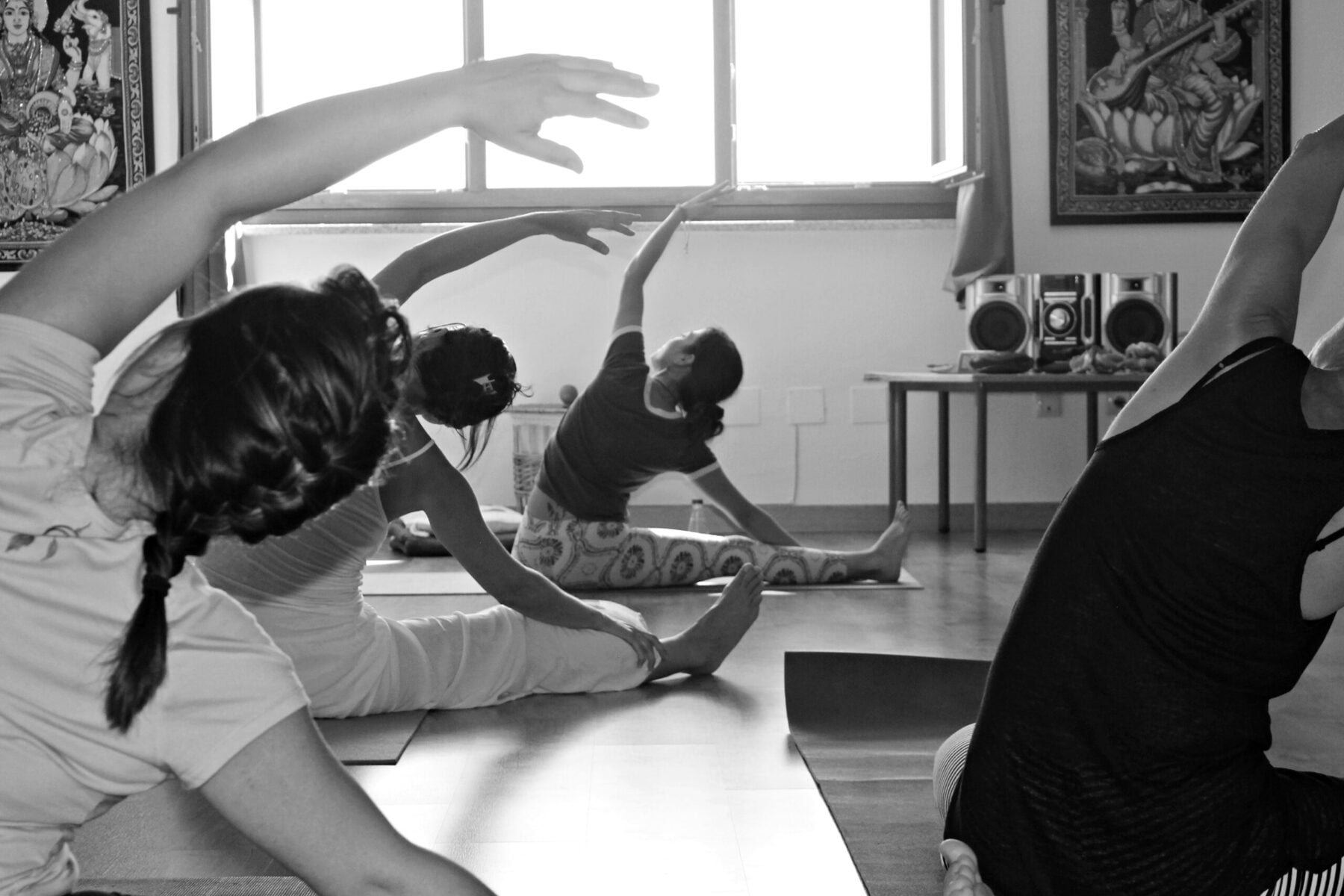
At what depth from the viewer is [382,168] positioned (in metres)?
5.90

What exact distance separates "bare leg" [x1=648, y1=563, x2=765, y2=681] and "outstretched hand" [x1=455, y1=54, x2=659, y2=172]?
200 cm

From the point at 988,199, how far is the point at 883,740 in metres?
3.59

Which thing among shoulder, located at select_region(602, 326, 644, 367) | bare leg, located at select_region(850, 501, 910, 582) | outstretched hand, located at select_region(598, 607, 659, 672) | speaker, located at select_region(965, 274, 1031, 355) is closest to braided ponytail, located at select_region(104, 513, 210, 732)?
outstretched hand, located at select_region(598, 607, 659, 672)

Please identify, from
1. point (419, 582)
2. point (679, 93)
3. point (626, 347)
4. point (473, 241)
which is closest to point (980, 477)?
point (626, 347)

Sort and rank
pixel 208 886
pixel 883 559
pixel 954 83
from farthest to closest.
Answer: pixel 954 83, pixel 883 559, pixel 208 886

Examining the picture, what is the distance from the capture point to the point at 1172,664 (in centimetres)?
126

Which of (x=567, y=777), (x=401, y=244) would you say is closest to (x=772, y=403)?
(x=401, y=244)

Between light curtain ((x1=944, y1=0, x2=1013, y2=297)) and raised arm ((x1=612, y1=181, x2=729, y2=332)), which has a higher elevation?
light curtain ((x1=944, y1=0, x2=1013, y2=297))

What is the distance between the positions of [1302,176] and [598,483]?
2.76 m

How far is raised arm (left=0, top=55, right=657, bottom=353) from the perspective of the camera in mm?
938

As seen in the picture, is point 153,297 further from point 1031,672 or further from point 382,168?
point 382,168

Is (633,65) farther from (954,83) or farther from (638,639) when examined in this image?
(638,639)

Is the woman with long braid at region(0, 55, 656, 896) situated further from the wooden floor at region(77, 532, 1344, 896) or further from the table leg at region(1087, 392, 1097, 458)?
the table leg at region(1087, 392, 1097, 458)

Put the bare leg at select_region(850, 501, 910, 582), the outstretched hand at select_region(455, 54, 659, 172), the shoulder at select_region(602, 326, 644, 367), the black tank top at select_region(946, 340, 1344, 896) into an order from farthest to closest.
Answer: the bare leg at select_region(850, 501, 910, 582), the shoulder at select_region(602, 326, 644, 367), the black tank top at select_region(946, 340, 1344, 896), the outstretched hand at select_region(455, 54, 659, 172)
